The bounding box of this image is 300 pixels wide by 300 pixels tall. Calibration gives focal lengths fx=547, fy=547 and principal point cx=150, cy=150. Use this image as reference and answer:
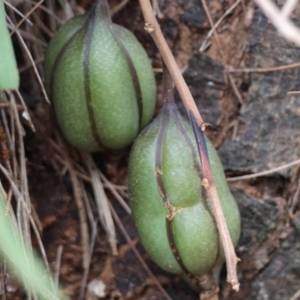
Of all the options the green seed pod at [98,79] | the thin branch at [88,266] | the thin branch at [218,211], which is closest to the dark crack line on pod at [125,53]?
the green seed pod at [98,79]

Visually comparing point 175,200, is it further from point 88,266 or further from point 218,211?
point 88,266

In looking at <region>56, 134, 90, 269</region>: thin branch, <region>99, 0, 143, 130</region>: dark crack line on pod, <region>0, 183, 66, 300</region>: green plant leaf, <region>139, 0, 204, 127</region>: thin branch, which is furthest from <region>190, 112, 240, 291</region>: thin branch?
<region>56, 134, 90, 269</region>: thin branch

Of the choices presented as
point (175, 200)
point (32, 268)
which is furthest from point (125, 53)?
point (32, 268)

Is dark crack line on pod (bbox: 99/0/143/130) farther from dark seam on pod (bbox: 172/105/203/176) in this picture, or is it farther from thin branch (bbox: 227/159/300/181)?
A: thin branch (bbox: 227/159/300/181)

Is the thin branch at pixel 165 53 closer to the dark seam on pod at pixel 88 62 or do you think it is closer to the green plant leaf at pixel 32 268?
the dark seam on pod at pixel 88 62

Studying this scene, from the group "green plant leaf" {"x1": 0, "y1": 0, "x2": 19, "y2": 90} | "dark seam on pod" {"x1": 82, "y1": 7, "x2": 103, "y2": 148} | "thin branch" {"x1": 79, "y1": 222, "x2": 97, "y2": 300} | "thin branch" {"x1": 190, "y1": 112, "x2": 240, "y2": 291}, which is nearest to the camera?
"green plant leaf" {"x1": 0, "y1": 0, "x2": 19, "y2": 90}

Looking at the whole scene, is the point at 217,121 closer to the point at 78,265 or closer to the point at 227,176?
the point at 227,176

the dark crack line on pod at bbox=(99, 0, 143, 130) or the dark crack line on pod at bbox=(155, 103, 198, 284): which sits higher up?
the dark crack line on pod at bbox=(99, 0, 143, 130)
